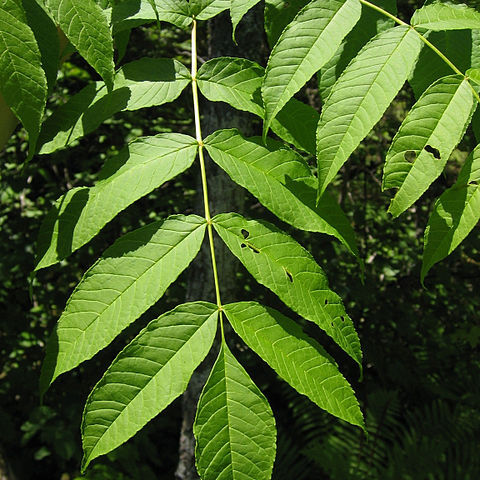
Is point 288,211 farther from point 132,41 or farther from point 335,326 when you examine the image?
point 132,41

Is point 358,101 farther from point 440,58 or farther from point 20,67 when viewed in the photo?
point 20,67

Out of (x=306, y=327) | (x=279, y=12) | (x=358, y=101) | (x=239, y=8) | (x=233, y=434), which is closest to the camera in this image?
(x=233, y=434)

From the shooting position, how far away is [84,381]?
13.8 feet

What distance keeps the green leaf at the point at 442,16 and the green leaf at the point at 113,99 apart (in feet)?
1.66

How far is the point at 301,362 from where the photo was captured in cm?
91

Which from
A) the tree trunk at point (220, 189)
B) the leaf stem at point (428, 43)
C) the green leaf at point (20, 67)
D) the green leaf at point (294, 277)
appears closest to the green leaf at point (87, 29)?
the green leaf at point (20, 67)

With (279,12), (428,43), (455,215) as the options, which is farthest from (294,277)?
(279,12)

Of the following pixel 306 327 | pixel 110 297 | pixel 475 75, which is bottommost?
pixel 306 327

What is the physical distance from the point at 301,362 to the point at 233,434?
0.16 m

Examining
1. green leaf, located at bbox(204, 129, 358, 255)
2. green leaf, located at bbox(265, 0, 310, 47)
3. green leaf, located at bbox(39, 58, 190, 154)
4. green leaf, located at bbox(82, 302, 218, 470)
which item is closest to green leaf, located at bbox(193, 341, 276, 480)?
green leaf, located at bbox(82, 302, 218, 470)

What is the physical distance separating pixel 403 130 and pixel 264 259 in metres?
0.34

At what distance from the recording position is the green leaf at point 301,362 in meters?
0.89

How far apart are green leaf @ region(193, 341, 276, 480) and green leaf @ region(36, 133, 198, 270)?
1.18ft

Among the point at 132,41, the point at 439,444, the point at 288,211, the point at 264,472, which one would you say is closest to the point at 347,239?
the point at 288,211
